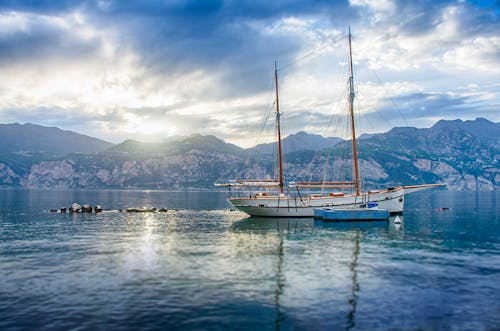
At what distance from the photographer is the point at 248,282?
26.6 meters

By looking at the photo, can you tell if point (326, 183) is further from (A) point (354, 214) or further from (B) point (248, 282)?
(B) point (248, 282)

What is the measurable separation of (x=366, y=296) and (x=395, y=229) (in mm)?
41310

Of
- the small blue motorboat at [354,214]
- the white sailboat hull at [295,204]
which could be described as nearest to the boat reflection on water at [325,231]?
the small blue motorboat at [354,214]

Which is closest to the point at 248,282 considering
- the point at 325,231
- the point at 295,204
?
the point at 325,231

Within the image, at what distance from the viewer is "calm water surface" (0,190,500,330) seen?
19.2 meters

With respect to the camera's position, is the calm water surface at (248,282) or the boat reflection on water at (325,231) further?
the boat reflection on water at (325,231)

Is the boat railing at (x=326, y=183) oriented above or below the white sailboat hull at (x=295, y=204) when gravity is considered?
above

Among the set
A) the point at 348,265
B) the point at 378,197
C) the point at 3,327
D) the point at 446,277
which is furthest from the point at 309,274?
the point at 378,197

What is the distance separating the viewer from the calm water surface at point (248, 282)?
1916cm

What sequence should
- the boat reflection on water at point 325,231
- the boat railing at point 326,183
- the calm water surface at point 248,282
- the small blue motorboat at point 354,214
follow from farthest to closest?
the boat railing at point 326,183
the small blue motorboat at point 354,214
the boat reflection on water at point 325,231
the calm water surface at point 248,282

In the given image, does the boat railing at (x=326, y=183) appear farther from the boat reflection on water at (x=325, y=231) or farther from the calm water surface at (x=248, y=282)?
the calm water surface at (x=248, y=282)

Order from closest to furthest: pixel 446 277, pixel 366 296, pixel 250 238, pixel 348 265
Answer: pixel 366 296 → pixel 446 277 → pixel 348 265 → pixel 250 238

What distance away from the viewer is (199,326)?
18.2m

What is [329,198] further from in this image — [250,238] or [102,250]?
[102,250]
